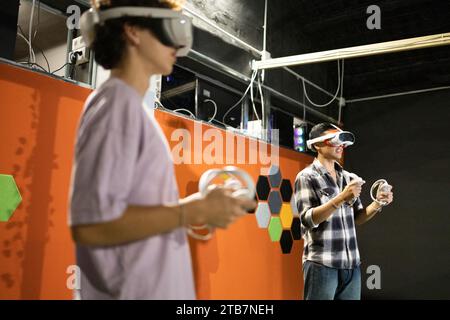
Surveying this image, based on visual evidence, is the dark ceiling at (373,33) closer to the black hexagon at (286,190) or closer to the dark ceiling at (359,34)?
the dark ceiling at (359,34)

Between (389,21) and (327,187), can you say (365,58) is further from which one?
(327,187)

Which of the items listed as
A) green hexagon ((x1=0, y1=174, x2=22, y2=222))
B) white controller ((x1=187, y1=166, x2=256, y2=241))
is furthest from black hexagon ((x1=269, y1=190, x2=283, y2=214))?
white controller ((x1=187, y1=166, x2=256, y2=241))

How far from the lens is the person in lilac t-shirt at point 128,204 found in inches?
34.2

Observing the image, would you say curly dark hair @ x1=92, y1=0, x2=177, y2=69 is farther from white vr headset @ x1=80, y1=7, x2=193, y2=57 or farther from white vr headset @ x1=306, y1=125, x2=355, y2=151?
white vr headset @ x1=306, y1=125, x2=355, y2=151

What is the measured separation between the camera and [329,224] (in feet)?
7.88

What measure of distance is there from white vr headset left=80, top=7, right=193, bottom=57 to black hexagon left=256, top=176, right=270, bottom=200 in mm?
2915

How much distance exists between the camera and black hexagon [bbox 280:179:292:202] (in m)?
4.28

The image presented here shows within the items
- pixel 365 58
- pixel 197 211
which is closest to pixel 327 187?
pixel 197 211

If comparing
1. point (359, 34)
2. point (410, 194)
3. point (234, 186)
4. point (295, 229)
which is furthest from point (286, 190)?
point (234, 186)

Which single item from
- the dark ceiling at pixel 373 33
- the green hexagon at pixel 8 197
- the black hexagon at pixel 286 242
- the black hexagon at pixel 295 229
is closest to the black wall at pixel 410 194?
the dark ceiling at pixel 373 33

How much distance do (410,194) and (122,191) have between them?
5019mm

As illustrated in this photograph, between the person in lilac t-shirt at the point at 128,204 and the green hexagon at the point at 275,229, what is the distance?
3.07 m
